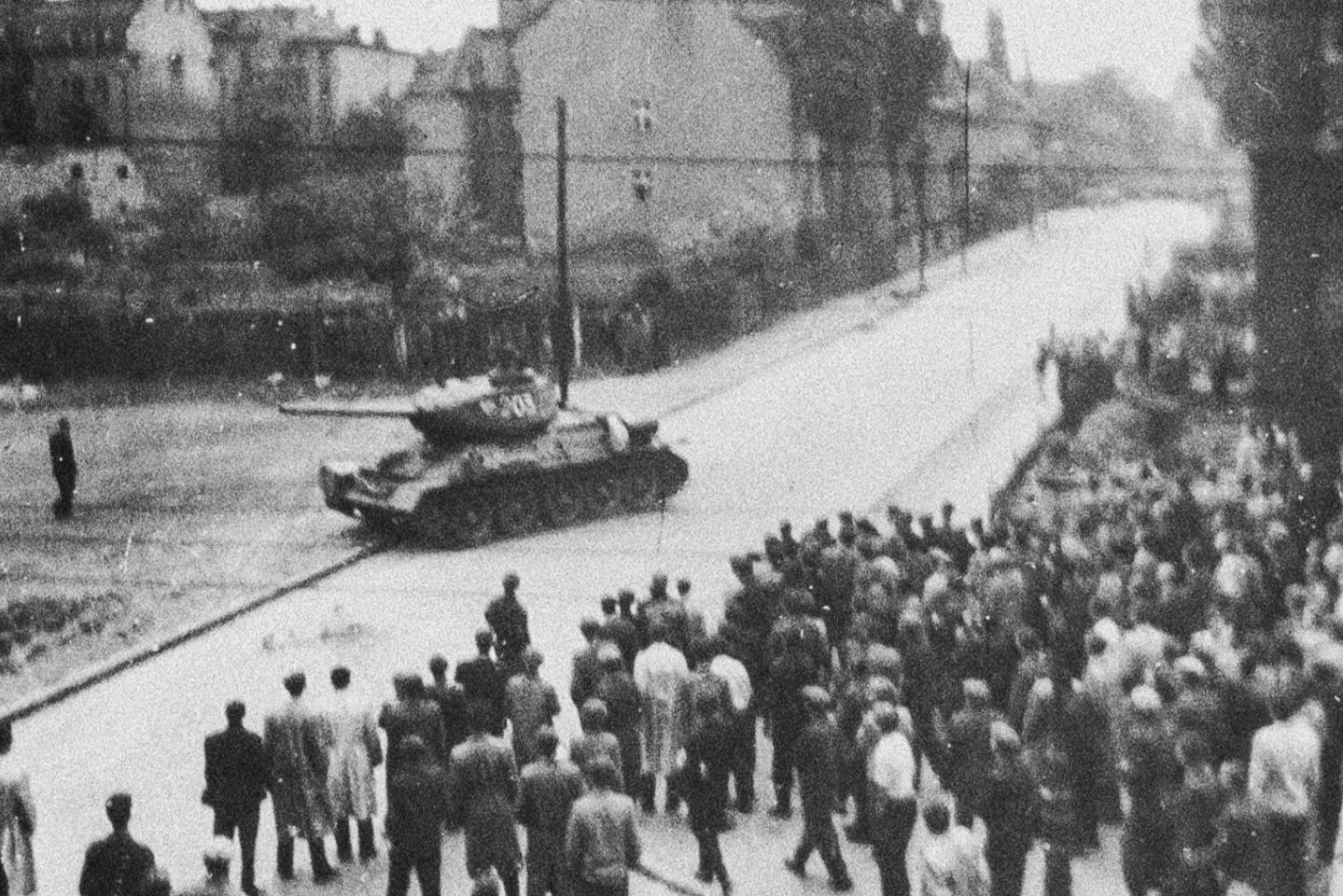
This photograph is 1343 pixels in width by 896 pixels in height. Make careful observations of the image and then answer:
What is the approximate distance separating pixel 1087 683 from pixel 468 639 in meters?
6.87

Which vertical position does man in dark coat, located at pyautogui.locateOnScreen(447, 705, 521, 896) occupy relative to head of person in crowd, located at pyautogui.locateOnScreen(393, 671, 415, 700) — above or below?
below

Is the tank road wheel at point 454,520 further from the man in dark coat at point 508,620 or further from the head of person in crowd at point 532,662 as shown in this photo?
the head of person in crowd at point 532,662

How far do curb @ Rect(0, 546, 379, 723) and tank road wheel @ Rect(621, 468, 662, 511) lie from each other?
3.63 meters

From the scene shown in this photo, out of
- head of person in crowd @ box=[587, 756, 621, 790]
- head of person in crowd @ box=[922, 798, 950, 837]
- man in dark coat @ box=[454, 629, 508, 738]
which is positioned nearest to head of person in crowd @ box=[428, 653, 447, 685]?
man in dark coat @ box=[454, 629, 508, 738]

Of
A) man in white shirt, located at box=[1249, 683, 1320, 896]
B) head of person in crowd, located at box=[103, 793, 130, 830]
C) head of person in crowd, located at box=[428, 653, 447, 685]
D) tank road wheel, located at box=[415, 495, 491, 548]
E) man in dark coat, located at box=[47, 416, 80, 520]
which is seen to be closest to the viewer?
head of person in crowd, located at box=[103, 793, 130, 830]

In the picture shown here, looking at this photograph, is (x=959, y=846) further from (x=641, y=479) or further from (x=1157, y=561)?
(x=641, y=479)

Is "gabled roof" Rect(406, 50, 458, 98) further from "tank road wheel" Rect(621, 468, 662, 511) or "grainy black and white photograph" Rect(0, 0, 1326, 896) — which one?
"tank road wheel" Rect(621, 468, 662, 511)

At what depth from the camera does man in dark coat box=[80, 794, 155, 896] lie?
795 cm

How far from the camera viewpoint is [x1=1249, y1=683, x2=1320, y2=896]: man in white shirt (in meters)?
8.38

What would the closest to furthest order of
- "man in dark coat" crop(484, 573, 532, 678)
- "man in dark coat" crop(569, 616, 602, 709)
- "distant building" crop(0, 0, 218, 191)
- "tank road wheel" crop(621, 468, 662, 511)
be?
"man in dark coat" crop(569, 616, 602, 709), "man in dark coat" crop(484, 573, 532, 678), "tank road wheel" crop(621, 468, 662, 511), "distant building" crop(0, 0, 218, 191)

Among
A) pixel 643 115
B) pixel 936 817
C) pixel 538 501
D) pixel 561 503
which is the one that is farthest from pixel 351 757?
pixel 643 115

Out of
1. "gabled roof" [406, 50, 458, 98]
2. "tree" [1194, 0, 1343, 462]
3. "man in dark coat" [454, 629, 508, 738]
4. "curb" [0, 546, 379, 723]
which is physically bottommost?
"curb" [0, 546, 379, 723]

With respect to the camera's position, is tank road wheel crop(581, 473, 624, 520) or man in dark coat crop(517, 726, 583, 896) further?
tank road wheel crop(581, 473, 624, 520)

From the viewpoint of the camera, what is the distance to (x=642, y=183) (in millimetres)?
42719
